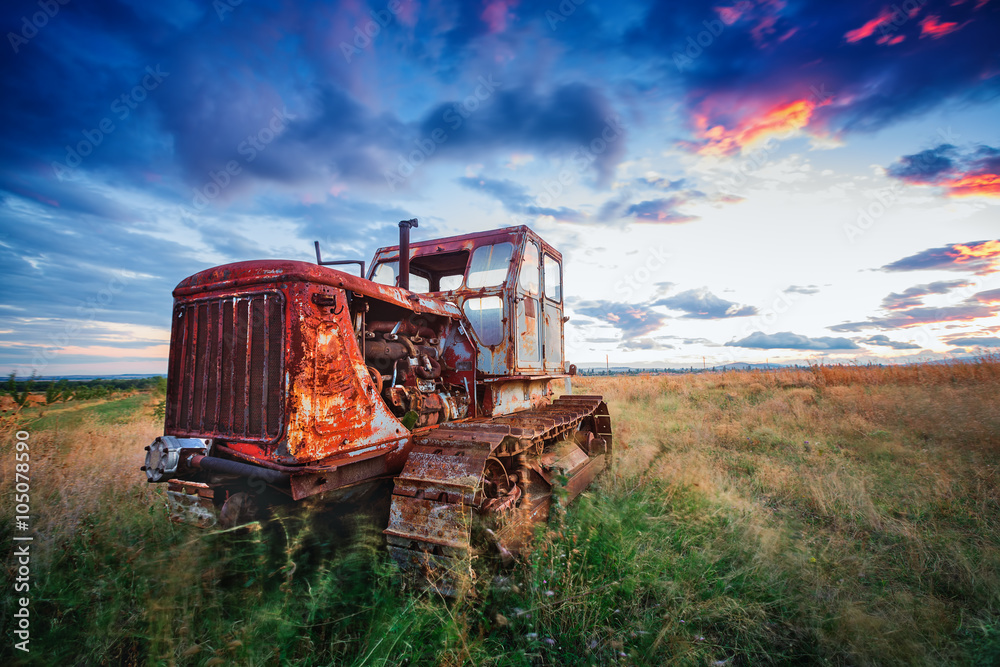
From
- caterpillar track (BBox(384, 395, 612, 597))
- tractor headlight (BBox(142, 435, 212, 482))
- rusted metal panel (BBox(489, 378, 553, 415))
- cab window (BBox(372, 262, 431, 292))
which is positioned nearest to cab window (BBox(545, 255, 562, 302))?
rusted metal panel (BBox(489, 378, 553, 415))

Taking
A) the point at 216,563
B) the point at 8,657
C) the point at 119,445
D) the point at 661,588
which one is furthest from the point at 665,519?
the point at 119,445

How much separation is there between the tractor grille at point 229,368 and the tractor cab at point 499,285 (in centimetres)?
205

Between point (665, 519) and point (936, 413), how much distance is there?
842cm

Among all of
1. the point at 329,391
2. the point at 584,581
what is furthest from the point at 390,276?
the point at 584,581

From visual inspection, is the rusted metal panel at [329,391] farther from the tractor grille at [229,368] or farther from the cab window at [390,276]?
the cab window at [390,276]

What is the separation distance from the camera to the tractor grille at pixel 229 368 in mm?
2695

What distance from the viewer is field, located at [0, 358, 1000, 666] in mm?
2398

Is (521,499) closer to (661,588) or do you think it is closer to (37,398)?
(661,588)

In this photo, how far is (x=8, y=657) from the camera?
214 centimetres

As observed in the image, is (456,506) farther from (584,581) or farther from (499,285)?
(499,285)

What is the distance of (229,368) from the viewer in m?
2.88

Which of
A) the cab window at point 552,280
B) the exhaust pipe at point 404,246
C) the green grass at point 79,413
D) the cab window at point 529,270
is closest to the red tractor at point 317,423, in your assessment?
the exhaust pipe at point 404,246

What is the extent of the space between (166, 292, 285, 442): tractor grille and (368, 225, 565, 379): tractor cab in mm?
2048

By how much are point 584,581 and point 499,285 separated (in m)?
3.16
